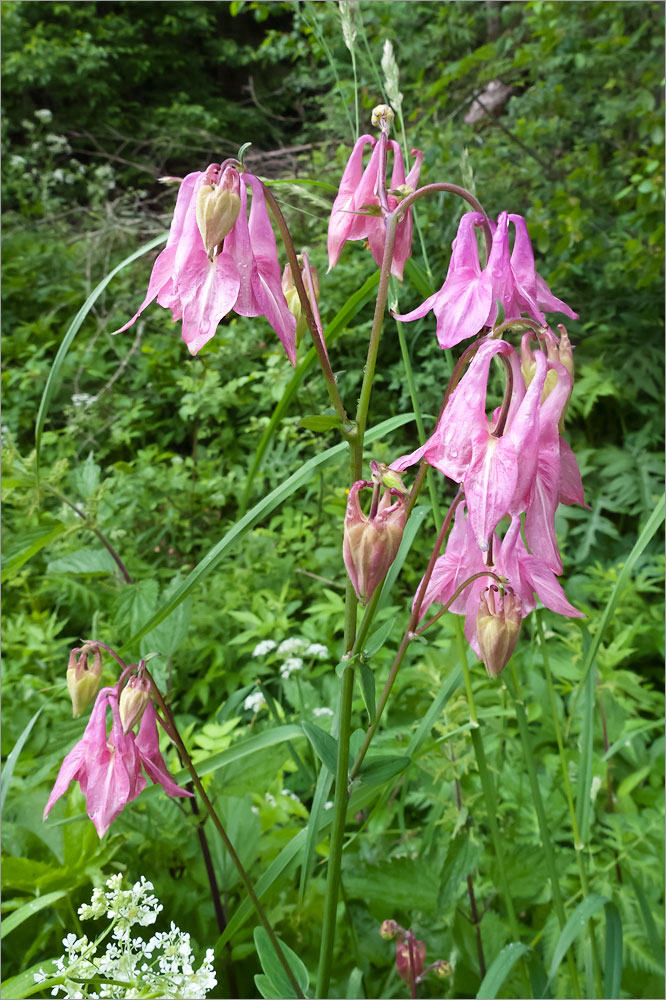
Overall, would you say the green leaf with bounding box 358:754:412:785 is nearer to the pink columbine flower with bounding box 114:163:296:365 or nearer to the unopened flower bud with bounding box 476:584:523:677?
the unopened flower bud with bounding box 476:584:523:677

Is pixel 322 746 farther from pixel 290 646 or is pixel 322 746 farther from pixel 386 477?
pixel 290 646

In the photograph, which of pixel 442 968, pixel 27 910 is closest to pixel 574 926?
pixel 442 968

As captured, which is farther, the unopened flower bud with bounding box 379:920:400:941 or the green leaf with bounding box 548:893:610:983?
the unopened flower bud with bounding box 379:920:400:941

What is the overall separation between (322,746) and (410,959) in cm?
42

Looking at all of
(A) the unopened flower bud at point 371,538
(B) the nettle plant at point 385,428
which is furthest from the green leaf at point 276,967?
(A) the unopened flower bud at point 371,538

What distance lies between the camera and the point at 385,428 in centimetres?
68

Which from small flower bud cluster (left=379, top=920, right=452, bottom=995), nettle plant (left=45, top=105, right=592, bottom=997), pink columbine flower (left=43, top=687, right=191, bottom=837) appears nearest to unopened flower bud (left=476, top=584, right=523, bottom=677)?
nettle plant (left=45, top=105, right=592, bottom=997)

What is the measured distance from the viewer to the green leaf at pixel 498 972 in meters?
0.67

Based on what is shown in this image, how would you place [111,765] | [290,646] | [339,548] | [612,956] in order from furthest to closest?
1. [339,548]
2. [290,646]
3. [612,956]
4. [111,765]

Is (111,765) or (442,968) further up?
(111,765)

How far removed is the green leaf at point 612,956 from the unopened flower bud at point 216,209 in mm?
752

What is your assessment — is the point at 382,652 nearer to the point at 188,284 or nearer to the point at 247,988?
the point at 247,988

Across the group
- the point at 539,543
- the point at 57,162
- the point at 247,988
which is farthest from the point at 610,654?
the point at 57,162

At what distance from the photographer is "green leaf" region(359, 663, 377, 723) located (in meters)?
0.56
